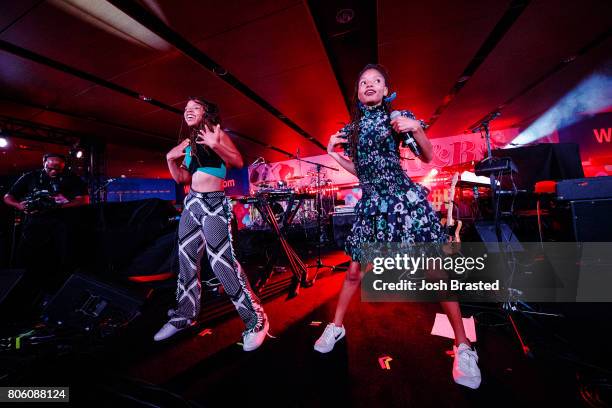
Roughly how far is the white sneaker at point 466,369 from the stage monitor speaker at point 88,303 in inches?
101

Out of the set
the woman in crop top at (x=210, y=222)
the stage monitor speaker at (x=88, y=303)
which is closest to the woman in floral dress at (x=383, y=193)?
the woman in crop top at (x=210, y=222)

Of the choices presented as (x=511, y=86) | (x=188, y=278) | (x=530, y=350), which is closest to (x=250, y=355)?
(x=188, y=278)

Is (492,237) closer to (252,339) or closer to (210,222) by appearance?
(252,339)

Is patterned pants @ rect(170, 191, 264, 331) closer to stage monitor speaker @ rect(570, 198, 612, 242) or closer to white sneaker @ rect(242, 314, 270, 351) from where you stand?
white sneaker @ rect(242, 314, 270, 351)

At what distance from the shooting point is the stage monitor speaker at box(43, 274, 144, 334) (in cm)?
212

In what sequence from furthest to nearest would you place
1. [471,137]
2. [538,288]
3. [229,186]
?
[229,186], [471,137], [538,288]

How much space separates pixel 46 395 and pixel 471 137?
12.4 meters

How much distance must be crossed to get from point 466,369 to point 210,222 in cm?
206

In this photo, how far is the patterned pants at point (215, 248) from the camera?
1992 millimetres

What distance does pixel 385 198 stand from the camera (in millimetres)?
1661

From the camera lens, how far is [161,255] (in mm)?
3676

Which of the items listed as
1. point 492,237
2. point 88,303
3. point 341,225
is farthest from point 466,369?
point 341,225

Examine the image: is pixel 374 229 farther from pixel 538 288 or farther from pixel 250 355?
pixel 538 288

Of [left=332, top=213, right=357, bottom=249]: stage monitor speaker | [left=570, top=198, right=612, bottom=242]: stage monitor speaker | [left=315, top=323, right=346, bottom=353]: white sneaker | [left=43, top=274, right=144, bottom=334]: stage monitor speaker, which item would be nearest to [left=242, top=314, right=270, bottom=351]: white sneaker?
[left=315, top=323, right=346, bottom=353]: white sneaker
